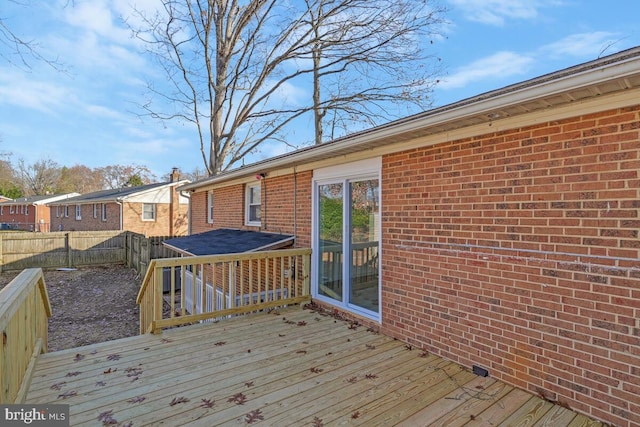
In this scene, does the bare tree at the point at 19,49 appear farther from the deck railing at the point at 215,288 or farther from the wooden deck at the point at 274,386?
the wooden deck at the point at 274,386

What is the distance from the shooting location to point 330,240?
545cm

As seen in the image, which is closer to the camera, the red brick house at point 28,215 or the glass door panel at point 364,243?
the glass door panel at point 364,243

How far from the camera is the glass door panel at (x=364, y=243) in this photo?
15.4 ft

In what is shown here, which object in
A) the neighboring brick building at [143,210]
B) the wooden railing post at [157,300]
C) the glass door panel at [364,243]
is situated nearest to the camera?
the wooden railing post at [157,300]

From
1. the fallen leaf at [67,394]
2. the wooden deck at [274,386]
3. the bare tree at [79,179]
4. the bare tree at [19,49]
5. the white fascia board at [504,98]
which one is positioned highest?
the bare tree at [79,179]

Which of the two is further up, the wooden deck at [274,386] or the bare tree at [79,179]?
the bare tree at [79,179]

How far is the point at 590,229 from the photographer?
264 centimetres

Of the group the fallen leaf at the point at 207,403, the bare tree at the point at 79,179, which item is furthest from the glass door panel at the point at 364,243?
the bare tree at the point at 79,179

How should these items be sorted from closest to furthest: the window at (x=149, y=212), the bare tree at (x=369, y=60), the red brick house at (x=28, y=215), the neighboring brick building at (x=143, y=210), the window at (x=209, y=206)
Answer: the window at (x=209, y=206) < the bare tree at (x=369, y=60) < the neighboring brick building at (x=143, y=210) < the window at (x=149, y=212) < the red brick house at (x=28, y=215)

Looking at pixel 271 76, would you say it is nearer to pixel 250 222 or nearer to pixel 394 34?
pixel 394 34

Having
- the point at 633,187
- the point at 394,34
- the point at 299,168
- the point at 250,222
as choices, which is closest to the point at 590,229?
the point at 633,187

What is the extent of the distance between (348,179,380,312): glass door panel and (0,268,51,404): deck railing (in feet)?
12.5

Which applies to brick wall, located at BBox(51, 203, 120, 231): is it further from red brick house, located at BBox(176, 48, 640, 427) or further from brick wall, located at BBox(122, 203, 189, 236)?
red brick house, located at BBox(176, 48, 640, 427)

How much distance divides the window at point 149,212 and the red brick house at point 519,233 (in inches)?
786
